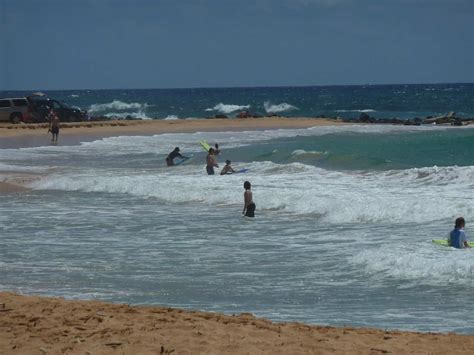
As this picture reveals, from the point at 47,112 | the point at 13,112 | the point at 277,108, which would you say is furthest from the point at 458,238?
the point at 277,108

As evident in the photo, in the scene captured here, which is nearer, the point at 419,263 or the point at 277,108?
the point at 419,263

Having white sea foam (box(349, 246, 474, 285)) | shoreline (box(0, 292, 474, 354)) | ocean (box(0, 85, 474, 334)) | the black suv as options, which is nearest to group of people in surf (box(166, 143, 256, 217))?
ocean (box(0, 85, 474, 334))

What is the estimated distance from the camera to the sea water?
11305 millimetres

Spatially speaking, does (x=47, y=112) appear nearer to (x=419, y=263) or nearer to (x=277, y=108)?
(x=419, y=263)

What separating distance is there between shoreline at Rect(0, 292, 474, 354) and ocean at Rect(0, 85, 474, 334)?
102cm

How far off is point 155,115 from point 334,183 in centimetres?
5732

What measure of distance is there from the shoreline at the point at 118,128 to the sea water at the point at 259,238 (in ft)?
32.3

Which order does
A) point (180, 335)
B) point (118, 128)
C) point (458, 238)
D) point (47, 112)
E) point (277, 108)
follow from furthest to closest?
point (277, 108) → point (47, 112) → point (118, 128) → point (458, 238) → point (180, 335)

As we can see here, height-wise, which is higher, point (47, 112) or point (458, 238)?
point (47, 112)

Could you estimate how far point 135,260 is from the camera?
14.0 m

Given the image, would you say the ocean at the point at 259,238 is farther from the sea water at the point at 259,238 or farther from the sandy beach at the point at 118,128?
the sandy beach at the point at 118,128

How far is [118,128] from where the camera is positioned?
51.2m

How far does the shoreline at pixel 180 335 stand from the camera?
26.8ft

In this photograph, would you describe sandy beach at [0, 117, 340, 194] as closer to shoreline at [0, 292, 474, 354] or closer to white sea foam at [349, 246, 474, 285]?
white sea foam at [349, 246, 474, 285]
